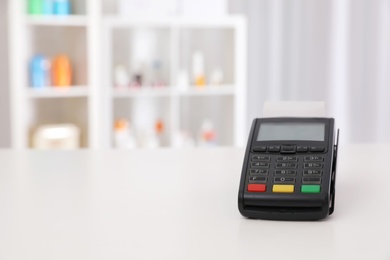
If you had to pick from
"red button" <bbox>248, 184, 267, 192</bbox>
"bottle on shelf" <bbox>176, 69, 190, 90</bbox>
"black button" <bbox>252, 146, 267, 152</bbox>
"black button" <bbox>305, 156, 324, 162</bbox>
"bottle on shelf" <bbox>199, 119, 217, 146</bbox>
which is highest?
"black button" <bbox>252, 146, 267, 152</bbox>

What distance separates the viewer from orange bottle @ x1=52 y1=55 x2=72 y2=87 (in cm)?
402

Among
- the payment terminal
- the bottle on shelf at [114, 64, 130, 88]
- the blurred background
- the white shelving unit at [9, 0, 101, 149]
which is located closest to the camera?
the payment terminal

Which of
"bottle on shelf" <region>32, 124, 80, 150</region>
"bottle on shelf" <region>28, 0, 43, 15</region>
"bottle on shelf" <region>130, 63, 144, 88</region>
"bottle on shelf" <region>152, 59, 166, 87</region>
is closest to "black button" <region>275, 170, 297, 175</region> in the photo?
"bottle on shelf" <region>32, 124, 80, 150</region>

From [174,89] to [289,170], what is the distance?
10.9 feet

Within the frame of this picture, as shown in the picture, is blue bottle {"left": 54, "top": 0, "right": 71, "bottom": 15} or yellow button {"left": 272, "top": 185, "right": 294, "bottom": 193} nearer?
yellow button {"left": 272, "top": 185, "right": 294, "bottom": 193}

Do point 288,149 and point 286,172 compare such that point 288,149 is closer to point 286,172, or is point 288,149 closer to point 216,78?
point 286,172

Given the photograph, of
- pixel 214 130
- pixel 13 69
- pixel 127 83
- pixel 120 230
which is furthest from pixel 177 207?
pixel 214 130

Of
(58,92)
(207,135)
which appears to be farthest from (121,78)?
(207,135)

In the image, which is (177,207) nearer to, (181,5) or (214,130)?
(181,5)

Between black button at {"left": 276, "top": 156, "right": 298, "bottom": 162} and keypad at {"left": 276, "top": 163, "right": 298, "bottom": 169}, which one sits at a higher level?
black button at {"left": 276, "top": 156, "right": 298, "bottom": 162}

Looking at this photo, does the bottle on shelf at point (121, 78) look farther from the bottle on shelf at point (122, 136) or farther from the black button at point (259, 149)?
the black button at point (259, 149)

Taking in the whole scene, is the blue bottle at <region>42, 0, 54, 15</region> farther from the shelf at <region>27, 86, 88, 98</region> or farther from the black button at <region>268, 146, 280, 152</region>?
the black button at <region>268, 146, 280, 152</region>

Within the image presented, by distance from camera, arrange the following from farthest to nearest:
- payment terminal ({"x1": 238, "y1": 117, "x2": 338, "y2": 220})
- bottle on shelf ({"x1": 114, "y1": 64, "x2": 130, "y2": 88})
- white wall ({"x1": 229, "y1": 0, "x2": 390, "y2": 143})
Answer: white wall ({"x1": 229, "y1": 0, "x2": 390, "y2": 143}) < bottle on shelf ({"x1": 114, "y1": 64, "x2": 130, "y2": 88}) < payment terminal ({"x1": 238, "y1": 117, "x2": 338, "y2": 220})

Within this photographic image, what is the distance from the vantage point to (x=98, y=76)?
4055 millimetres
